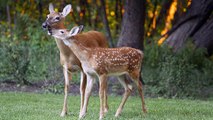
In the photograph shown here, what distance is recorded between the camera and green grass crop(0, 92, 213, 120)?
991 centimetres

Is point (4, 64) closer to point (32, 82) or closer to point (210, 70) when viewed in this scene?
point (32, 82)

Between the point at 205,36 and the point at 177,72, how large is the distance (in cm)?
355

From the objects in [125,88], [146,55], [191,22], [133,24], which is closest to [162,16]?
[146,55]

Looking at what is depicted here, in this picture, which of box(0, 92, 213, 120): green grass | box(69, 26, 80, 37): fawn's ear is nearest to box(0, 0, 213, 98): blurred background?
box(0, 92, 213, 120): green grass

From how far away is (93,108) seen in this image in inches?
441

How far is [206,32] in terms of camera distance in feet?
55.2

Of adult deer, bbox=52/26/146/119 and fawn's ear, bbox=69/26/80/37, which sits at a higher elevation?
fawn's ear, bbox=69/26/80/37

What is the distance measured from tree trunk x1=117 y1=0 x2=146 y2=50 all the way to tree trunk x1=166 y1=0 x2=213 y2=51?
1.87 metres

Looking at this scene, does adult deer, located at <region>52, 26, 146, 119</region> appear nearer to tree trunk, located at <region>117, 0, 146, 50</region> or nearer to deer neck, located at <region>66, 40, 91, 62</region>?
deer neck, located at <region>66, 40, 91, 62</region>

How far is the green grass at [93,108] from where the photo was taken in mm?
9914

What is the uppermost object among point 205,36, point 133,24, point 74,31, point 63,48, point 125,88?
point 74,31

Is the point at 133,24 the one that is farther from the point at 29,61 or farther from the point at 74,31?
the point at 74,31

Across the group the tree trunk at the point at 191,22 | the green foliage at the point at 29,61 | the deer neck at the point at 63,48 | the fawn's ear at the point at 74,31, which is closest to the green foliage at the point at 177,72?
the tree trunk at the point at 191,22

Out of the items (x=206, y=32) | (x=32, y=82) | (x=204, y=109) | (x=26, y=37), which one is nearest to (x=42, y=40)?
Answer: (x=26, y=37)
